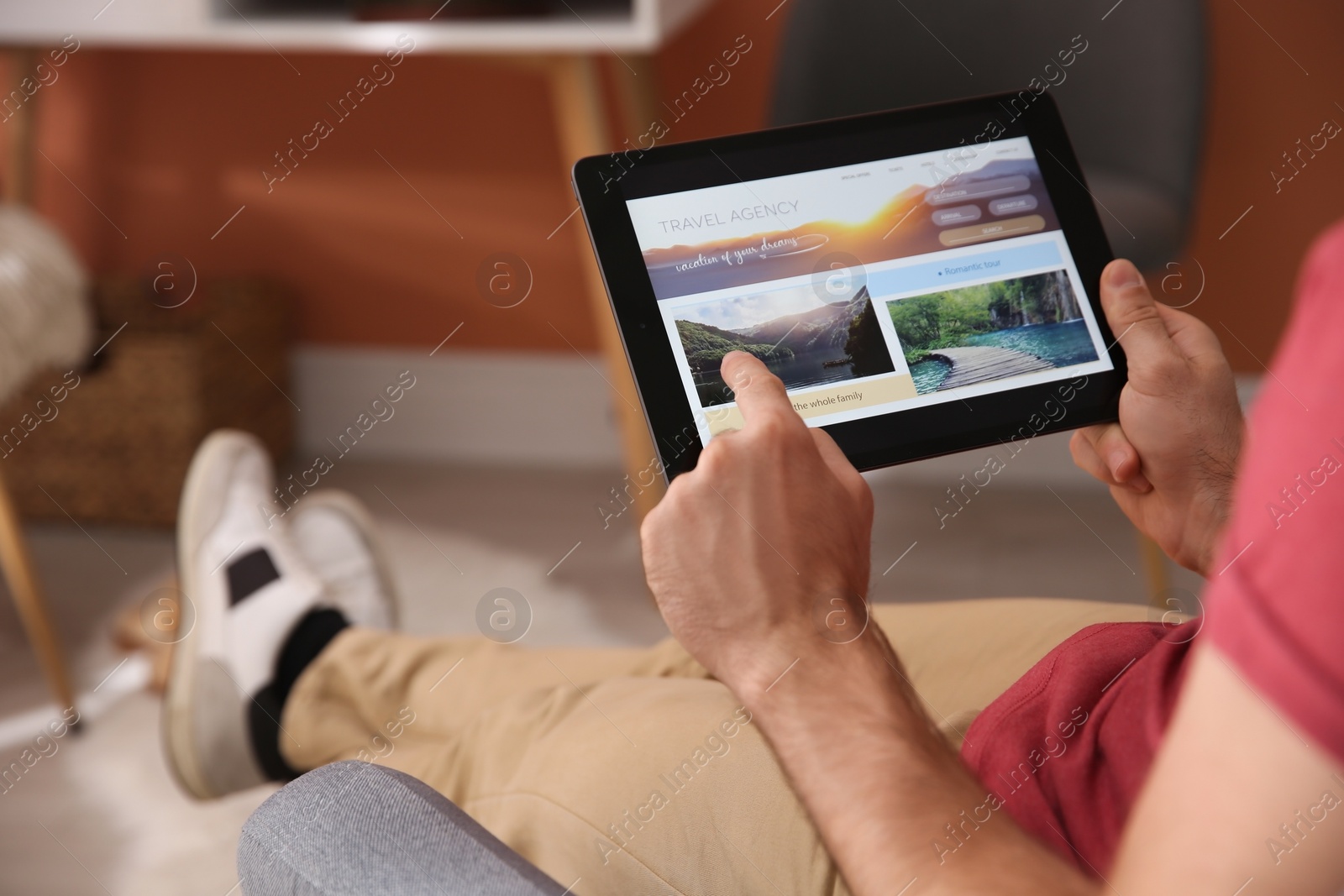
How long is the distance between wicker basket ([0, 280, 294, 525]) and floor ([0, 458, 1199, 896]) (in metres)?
0.06

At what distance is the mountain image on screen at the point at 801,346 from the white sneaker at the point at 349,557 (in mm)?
659

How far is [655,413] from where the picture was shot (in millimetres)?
543

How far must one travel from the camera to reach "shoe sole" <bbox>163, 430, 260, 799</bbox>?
0.92 metres

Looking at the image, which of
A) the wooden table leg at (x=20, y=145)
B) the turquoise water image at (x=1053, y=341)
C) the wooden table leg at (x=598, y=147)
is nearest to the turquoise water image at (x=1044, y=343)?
the turquoise water image at (x=1053, y=341)

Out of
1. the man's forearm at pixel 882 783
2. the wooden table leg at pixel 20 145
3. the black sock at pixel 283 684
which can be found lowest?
the man's forearm at pixel 882 783

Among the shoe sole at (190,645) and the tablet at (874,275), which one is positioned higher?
the shoe sole at (190,645)

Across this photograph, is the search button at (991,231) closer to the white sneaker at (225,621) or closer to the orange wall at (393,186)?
the white sneaker at (225,621)

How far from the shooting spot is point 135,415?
5.25 feet

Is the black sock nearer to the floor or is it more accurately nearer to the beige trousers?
the beige trousers

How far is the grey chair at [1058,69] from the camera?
127 centimetres

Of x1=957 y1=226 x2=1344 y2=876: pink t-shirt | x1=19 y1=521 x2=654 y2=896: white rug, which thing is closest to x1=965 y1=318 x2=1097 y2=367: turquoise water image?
x1=957 y1=226 x2=1344 y2=876: pink t-shirt

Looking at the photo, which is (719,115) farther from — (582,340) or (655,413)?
(655,413)

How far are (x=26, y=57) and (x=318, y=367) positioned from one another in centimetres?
61

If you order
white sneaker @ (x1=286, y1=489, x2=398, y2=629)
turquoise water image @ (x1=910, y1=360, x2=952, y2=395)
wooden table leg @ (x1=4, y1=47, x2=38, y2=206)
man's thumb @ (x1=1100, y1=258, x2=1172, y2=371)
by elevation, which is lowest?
man's thumb @ (x1=1100, y1=258, x2=1172, y2=371)
